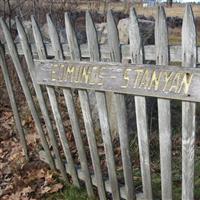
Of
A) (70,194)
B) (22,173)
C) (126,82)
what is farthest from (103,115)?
(22,173)

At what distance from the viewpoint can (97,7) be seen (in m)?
9.20

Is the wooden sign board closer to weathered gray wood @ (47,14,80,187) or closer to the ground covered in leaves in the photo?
weathered gray wood @ (47,14,80,187)

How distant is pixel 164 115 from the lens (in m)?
2.86

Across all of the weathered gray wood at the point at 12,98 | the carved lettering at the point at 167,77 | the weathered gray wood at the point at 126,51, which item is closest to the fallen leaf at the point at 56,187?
the weathered gray wood at the point at 12,98

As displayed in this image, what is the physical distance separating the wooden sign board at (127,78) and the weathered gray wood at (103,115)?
10cm

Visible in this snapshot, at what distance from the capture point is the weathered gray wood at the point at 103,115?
3078 mm

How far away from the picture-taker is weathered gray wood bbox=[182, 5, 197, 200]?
8.24ft

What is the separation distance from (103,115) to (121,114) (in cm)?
21

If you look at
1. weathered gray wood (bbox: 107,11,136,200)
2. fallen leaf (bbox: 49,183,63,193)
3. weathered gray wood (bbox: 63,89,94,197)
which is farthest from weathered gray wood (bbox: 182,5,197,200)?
fallen leaf (bbox: 49,183,63,193)

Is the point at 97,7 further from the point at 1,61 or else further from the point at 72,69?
→ the point at 72,69

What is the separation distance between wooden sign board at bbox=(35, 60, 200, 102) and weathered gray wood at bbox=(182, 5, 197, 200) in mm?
74

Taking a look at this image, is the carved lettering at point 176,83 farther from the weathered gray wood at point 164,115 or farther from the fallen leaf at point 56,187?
the fallen leaf at point 56,187

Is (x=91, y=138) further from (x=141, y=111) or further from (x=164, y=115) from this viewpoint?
(x=164, y=115)

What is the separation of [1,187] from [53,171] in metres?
0.55
